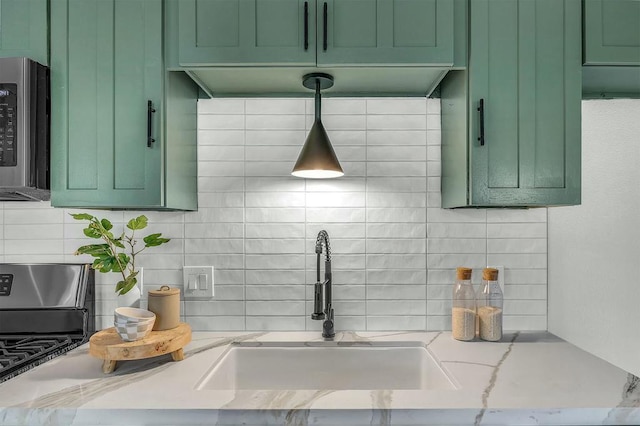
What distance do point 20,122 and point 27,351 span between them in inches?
27.8

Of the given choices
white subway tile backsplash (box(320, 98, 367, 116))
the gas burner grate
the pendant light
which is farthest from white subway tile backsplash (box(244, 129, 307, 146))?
the gas burner grate

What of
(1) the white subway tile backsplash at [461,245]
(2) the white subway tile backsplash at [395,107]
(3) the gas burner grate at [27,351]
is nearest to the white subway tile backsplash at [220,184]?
(2) the white subway tile backsplash at [395,107]

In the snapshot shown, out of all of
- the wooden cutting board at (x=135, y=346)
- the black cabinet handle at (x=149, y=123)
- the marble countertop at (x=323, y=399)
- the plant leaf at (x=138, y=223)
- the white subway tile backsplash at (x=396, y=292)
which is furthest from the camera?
the white subway tile backsplash at (x=396, y=292)

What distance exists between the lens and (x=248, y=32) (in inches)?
48.4

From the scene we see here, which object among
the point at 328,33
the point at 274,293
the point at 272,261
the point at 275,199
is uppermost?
the point at 328,33

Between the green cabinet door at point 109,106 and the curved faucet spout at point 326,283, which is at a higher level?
the green cabinet door at point 109,106

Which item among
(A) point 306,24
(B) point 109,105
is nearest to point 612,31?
(A) point 306,24

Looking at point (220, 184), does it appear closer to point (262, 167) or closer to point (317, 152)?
point (262, 167)

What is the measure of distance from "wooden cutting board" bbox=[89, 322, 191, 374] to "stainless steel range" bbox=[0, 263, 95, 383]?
31cm

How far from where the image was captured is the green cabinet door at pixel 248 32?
4.03 ft

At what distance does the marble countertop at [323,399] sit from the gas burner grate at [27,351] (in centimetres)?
3

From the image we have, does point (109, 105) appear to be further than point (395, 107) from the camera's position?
No

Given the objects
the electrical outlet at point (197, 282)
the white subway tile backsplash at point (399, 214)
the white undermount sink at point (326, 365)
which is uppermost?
the white subway tile backsplash at point (399, 214)

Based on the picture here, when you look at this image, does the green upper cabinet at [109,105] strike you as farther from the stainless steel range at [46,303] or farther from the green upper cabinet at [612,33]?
the green upper cabinet at [612,33]
